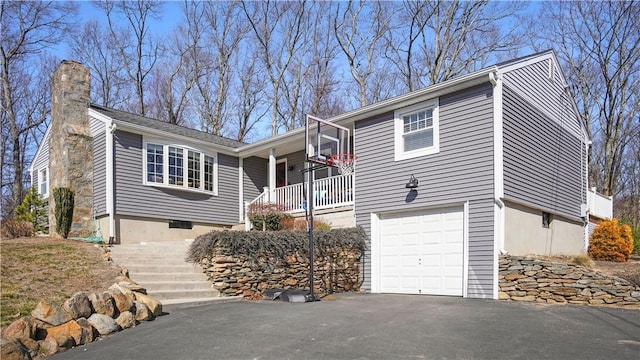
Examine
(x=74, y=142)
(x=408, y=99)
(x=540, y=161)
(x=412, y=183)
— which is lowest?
(x=412, y=183)

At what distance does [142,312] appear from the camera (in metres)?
7.88

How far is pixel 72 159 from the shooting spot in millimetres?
14781

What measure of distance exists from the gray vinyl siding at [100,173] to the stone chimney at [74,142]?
0.18m

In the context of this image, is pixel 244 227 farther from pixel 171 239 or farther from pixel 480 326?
pixel 480 326

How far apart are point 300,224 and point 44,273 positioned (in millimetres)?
6643

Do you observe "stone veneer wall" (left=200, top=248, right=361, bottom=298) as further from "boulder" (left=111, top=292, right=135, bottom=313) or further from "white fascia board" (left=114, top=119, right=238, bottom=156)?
"white fascia board" (left=114, top=119, right=238, bottom=156)

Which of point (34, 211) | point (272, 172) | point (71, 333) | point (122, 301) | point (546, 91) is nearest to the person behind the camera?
point (71, 333)

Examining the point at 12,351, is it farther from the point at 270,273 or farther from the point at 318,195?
the point at 318,195

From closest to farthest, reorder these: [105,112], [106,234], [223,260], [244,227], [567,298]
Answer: [567,298]
[223,260]
[106,234]
[105,112]
[244,227]

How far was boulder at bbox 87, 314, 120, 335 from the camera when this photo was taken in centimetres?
700

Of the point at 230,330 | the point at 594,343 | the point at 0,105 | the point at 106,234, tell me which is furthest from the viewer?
the point at 0,105

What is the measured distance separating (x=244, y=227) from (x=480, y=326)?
11333 mm

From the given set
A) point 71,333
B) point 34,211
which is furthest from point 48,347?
point 34,211

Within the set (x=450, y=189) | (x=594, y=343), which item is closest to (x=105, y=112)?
(x=450, y=189)
